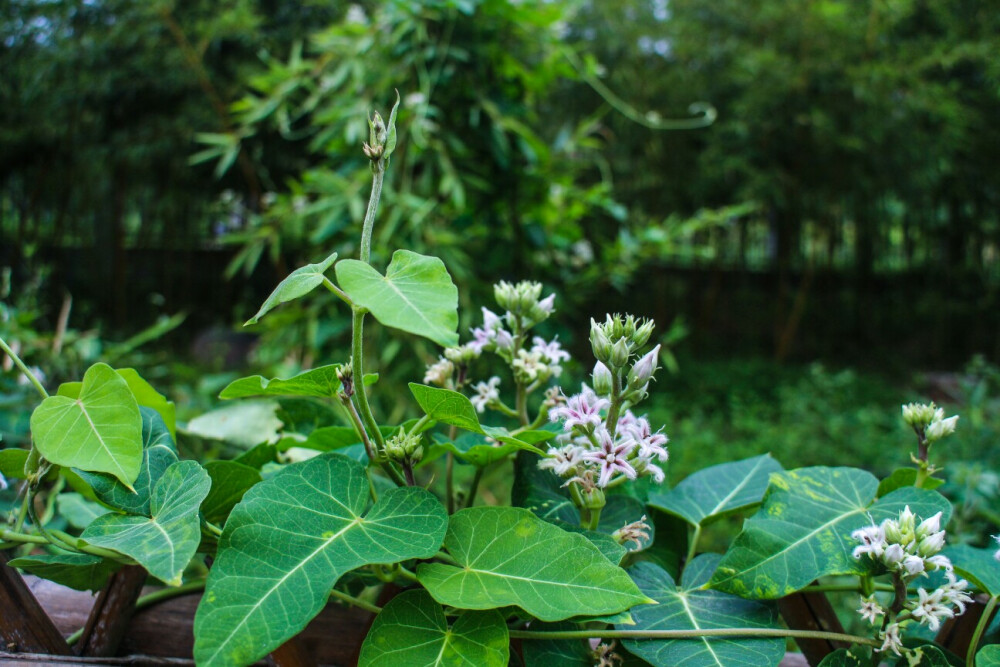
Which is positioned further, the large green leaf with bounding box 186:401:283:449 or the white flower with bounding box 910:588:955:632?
the large green leaf with bounding box 186:401:283:449

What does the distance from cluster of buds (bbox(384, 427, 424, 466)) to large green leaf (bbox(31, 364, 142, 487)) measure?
0.14m

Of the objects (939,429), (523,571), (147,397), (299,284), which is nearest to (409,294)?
(299,284)

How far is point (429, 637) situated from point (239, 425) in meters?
0.40

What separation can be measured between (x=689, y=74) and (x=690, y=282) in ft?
6.98

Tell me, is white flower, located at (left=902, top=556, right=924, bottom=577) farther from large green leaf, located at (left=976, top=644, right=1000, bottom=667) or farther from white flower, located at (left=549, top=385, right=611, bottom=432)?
white flower, located at (left=549, top=385, right=611, bottom=432)

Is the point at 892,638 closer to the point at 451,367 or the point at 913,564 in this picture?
the point at 913,564

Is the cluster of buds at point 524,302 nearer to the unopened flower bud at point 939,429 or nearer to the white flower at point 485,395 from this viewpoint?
the white flower at point 485,395

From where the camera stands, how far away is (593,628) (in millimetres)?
427

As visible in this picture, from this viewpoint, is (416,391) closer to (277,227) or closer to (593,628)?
(593,628)

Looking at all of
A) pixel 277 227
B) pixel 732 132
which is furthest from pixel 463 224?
pixel 732 132

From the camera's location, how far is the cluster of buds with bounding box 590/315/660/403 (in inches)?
15.8

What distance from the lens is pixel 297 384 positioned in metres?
0.39

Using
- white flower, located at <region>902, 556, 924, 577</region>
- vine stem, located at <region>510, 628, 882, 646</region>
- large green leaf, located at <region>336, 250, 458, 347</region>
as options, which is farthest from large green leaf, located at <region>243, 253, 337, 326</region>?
white flower, located at <region>902, 556, 924, 577</region>

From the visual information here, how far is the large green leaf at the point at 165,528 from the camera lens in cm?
34
